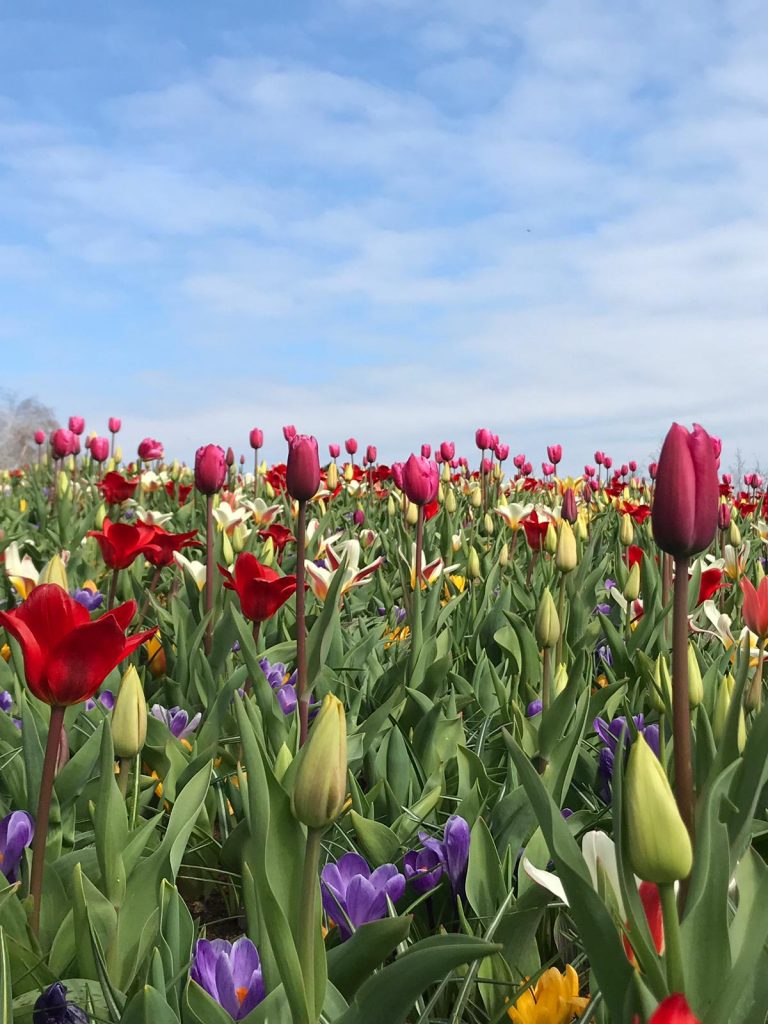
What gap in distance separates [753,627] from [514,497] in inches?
265

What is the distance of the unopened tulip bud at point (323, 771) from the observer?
0.83m

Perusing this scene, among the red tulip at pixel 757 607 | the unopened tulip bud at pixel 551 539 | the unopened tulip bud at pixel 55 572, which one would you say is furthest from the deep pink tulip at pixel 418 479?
the unopened tulip bud at pixel 55 572

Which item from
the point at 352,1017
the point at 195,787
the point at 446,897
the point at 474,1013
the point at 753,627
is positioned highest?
the point at 753,627

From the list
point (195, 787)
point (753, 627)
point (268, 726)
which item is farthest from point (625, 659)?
point (195, 787)

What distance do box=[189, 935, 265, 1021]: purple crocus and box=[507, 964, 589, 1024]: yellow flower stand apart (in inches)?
12.7

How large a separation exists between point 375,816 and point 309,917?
0.88 m

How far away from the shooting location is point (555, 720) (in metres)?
1.62

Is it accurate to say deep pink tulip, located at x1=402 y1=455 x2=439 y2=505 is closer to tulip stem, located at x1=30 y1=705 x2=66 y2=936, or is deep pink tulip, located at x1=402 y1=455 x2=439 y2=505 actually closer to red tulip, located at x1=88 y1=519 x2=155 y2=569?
red tulip, located at x1=88 y1=519 x2=155 y2=569

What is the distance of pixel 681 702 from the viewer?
91 cm

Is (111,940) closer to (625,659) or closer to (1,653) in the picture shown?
(1,653)

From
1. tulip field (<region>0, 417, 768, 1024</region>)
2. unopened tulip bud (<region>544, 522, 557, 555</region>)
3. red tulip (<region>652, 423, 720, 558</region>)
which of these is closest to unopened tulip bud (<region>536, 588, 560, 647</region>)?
tulip field (<region>0, 417, 768, 1024</region>)

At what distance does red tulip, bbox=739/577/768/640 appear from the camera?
1.79 m

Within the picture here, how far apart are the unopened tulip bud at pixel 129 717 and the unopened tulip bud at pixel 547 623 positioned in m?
0.85

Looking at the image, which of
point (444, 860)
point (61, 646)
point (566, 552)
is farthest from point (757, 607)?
point (61, 646)
